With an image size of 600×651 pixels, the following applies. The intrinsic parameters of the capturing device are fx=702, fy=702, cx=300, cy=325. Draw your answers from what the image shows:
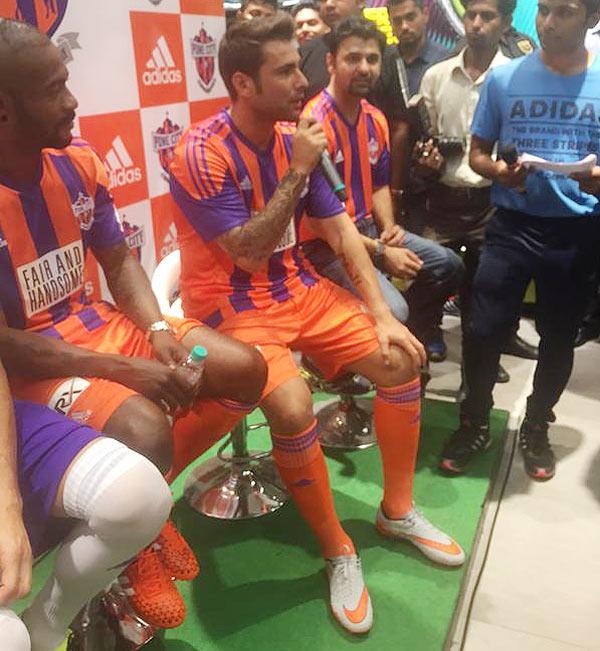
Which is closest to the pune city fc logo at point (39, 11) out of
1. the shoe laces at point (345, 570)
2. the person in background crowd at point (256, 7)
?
the person in background crowd at point (256, 7)

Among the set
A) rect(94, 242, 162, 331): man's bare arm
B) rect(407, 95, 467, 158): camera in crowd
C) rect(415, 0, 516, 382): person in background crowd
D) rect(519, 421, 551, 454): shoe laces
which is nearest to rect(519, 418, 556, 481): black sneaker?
rect(519, 421, 551, 454): shoe laces

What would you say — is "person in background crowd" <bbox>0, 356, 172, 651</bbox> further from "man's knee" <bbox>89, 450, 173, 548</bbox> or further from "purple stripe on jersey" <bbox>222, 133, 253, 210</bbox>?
"purple stripe on jersey" <bbox>222, 133, 253, 210</bbox>

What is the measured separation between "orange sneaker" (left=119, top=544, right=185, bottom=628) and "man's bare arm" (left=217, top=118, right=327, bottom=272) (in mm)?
759

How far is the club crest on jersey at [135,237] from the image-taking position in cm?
243

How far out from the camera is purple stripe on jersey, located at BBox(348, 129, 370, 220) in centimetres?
236

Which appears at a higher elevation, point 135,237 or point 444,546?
point 135,237

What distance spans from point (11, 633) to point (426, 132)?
7.82 ft

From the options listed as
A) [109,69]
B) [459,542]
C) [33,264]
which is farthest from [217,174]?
[459,542]

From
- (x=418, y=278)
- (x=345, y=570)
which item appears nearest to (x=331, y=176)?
(x=418, y=278)

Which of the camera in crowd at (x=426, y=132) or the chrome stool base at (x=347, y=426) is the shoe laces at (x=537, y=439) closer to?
the chrome stool base at (x=347, y=426)

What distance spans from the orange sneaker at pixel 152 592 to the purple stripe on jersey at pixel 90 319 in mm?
497

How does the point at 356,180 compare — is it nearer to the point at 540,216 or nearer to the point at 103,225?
the point at 540,216

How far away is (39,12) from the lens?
1.88 m

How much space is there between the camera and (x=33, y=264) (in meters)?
1.45
